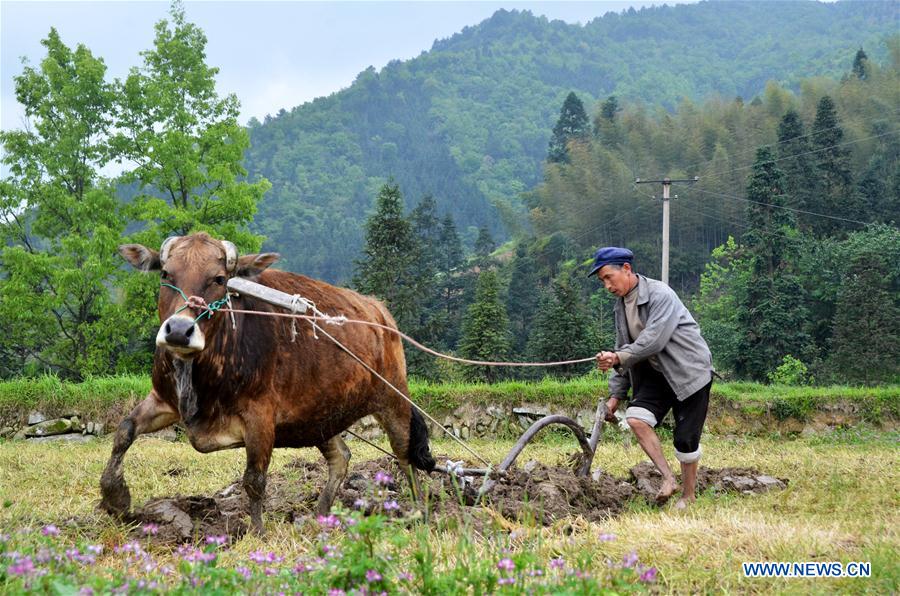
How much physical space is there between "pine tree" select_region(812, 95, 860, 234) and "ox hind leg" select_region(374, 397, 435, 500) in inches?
1947

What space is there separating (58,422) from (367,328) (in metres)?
9.31

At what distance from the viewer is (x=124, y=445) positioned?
5633 millimetres

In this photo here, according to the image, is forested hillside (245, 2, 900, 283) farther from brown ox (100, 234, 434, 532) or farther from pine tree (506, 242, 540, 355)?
brown ox (100, 234, 434, 532)

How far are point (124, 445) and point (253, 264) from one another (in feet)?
4.89

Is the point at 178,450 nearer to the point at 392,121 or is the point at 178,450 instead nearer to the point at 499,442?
the point at 499,442

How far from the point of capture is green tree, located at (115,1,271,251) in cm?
2458

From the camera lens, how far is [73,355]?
2708 centimetres

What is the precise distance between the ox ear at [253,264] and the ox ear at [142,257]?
1.82 ft

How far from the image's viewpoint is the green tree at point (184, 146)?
24583mm

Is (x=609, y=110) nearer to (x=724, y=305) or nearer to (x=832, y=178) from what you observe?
(x=832, y=178)

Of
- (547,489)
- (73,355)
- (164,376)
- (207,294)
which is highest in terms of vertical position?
(207,294)

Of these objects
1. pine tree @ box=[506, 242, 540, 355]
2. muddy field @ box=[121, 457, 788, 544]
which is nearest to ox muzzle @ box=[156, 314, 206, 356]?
muddy field @ box=[121, 457, 788, 544]

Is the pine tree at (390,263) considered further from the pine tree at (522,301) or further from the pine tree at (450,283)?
the pine tree at (522,301)

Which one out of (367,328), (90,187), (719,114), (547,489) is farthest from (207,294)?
(719,114)
